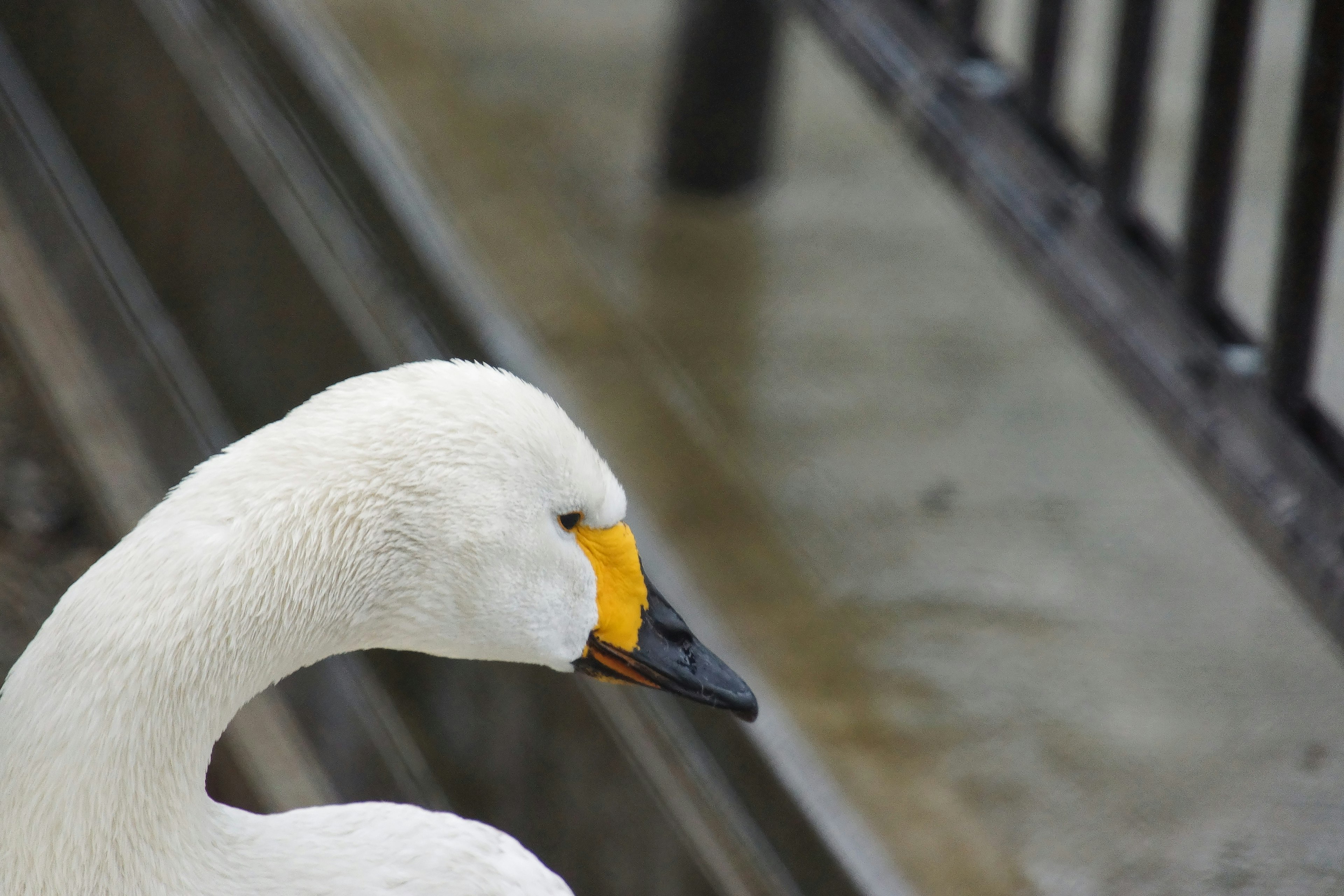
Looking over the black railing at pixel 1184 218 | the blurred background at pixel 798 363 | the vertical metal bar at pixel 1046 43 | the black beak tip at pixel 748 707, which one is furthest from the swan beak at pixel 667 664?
the vertical metal bar at pixel 1046 43

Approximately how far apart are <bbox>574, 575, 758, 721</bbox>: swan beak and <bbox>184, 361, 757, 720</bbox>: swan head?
0.06 m

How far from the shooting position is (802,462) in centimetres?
337

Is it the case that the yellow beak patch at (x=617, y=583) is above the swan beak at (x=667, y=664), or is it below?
above

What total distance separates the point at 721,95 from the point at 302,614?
3113 mm

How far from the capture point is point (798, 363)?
370cm

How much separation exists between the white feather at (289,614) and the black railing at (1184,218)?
111 cm

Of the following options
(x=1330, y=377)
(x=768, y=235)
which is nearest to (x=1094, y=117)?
(x=768, y=235)

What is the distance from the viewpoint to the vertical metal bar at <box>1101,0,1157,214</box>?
2.32 meters

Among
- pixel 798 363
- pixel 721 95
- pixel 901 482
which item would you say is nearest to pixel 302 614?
pixel 901 482

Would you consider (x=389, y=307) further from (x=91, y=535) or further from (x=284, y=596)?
(x=284, y=596)

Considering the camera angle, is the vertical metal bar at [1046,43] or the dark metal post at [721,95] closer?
the vertical metal bar at [1046,43]

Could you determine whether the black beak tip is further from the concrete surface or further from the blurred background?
the concrete surface

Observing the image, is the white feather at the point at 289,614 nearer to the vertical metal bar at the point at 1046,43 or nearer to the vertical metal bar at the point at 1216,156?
the vertical metal bar at the point at 1216,156

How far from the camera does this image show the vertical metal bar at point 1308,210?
197 centimetres
